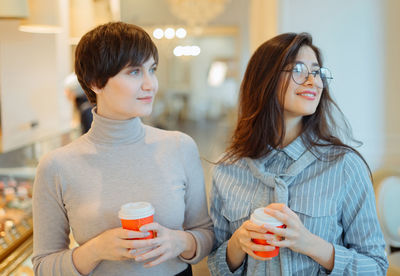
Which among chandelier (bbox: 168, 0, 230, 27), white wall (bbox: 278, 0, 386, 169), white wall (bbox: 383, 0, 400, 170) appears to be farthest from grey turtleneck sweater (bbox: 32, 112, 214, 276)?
chandelier (bbox: 168, 0, 230, 27)

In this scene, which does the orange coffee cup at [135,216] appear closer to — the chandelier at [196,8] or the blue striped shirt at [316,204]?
the blue striped shirt at [316,204]

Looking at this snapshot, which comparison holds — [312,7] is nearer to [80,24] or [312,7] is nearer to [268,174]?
[268,174]

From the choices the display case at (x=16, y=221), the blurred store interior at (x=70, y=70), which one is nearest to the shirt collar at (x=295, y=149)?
the blurred store interior at (x=70, y=70)

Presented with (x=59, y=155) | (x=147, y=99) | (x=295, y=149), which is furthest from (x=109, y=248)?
(x=295, y=149)

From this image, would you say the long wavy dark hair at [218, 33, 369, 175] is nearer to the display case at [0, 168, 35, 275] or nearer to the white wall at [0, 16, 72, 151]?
the display case at [0, 168, 35, 275]

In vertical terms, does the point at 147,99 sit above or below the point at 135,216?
above

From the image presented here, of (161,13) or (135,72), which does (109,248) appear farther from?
(161,13)

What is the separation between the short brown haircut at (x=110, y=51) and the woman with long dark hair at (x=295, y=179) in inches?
17.9

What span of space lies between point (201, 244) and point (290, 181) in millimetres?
368

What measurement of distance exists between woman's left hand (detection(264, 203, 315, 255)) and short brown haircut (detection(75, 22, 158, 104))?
59 cm

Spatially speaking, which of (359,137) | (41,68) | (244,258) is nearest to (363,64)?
(359,137)

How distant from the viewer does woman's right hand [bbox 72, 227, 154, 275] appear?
1055 millimetres

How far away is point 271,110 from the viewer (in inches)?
54.6

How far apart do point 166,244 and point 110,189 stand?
0.85ft
